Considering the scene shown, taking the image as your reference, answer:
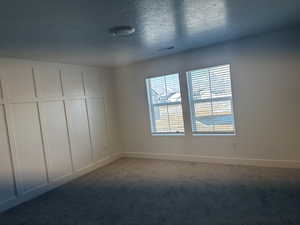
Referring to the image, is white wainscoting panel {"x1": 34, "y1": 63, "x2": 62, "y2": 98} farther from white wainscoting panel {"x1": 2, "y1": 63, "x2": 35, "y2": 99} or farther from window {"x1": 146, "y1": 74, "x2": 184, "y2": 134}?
window {"x1": 146, "y1": 74, "x2": 184, "y2": 134}

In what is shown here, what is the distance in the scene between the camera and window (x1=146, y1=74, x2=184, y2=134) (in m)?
4.49

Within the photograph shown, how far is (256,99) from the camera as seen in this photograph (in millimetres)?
3643

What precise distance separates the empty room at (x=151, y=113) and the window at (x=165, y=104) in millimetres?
25

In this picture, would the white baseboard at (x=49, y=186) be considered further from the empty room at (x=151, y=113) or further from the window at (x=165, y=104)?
the window at (x=165, y=104)

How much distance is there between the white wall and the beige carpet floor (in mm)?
320

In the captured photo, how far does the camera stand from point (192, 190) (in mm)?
3064

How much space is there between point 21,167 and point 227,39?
3937 mm

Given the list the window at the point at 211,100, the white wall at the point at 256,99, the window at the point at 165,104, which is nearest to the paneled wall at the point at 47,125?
the window at the point at 165,104

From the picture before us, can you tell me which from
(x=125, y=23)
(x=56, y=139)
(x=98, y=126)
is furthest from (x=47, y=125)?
(x=125, y=23)

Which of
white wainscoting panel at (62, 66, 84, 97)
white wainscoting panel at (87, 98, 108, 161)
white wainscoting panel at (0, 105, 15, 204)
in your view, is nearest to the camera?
white wainscoting panel at (0, 105, 15, 204)

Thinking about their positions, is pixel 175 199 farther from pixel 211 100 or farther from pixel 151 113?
pixel 151 113

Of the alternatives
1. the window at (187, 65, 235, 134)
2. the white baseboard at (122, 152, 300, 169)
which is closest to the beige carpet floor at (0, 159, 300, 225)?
the white baseboard at (122, 152, 300, 169)

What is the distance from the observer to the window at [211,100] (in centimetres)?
394

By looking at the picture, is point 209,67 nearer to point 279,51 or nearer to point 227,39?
point 227,39
